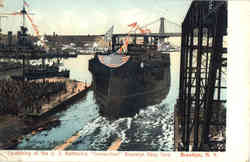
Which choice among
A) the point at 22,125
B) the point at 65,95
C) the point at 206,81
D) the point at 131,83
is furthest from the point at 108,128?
the point at 206,81

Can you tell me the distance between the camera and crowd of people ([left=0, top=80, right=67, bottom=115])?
349cm

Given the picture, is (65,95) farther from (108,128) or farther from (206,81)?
(206,81)

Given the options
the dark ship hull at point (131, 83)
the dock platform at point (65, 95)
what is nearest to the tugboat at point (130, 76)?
the dark ship hull at point (131, 83)

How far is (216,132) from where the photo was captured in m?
3.43

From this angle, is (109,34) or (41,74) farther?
(41,74)

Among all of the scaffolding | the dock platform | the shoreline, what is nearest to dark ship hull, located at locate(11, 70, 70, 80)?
the dock platform

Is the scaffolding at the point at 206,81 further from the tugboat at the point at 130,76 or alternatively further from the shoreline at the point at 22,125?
the shoreline at the point at 22,125

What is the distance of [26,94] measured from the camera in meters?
3.71

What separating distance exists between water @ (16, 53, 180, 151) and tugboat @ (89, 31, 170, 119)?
0.12 m

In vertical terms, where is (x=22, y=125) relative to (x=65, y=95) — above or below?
below

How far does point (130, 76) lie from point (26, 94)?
1531mm

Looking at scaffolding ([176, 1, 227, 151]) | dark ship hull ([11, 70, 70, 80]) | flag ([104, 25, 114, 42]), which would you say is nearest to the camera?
scaffolding ([176, 1, 227, 151])

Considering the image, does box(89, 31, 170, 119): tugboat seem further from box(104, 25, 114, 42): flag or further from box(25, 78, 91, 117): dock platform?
box(25, 78, 91, 117): dock platform

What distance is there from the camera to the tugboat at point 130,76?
366 centimetres
